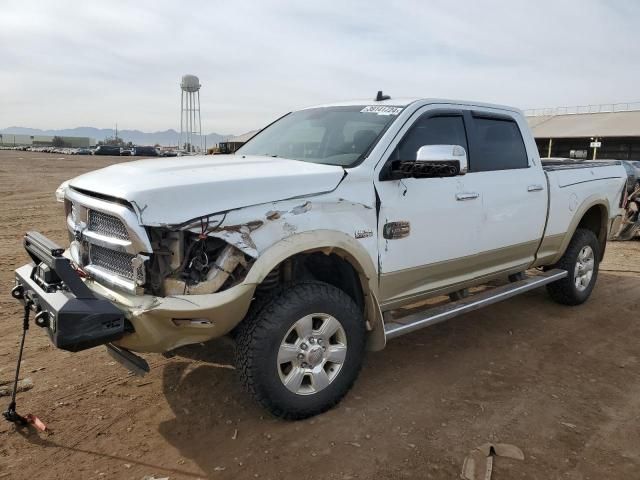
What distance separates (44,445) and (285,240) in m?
1.83

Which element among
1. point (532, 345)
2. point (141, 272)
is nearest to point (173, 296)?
point (141, 272)

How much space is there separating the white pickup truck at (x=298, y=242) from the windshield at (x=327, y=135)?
0.02 meters

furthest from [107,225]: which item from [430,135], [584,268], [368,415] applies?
[584,268]

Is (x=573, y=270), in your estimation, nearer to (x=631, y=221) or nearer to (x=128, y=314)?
(x=128, y=314)

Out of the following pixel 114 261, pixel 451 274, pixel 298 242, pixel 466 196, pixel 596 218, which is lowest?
pixel 451 274

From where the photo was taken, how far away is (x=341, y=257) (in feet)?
11.5

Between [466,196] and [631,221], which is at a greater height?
[466,196]

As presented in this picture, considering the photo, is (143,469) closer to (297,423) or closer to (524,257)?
(297,423)

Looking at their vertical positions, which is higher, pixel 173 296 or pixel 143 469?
A: pixel 173 296

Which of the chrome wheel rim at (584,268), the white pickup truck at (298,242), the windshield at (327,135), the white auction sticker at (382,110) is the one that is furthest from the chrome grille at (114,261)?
the chrome wheel rim at (584,268)

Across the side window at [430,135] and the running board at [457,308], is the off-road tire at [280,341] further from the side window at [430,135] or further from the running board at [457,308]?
the side window at [430,135]

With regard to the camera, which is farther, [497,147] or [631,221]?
[631,221]

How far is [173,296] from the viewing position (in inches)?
111

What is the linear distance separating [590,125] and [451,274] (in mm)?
47158
